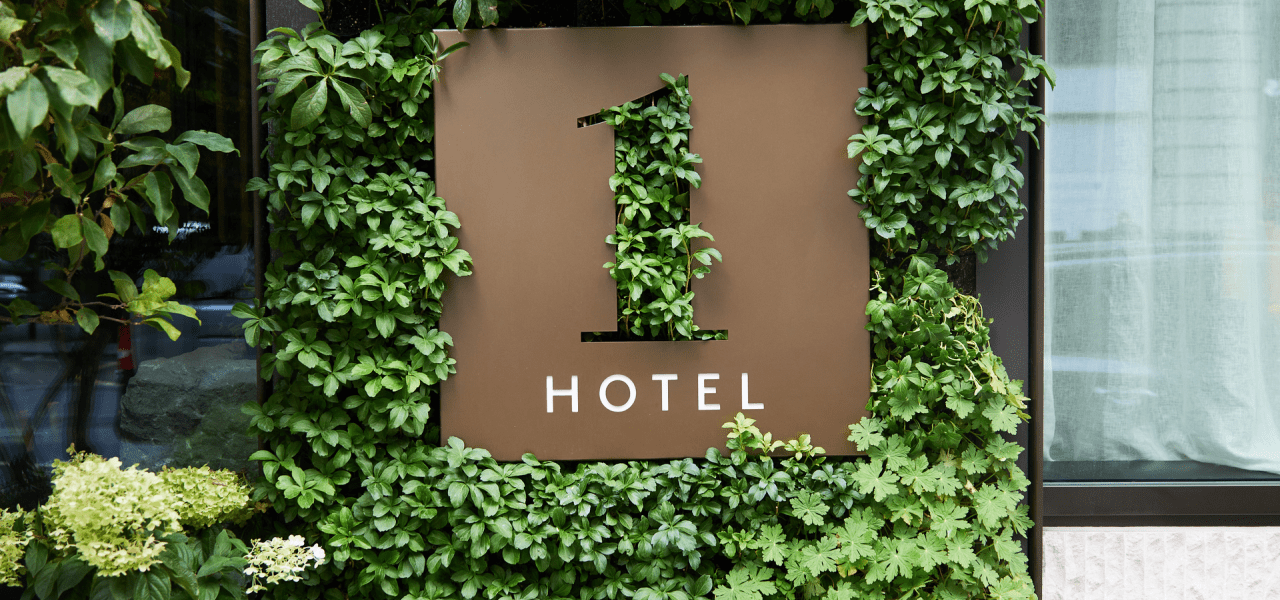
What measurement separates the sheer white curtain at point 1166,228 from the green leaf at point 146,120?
2.81m

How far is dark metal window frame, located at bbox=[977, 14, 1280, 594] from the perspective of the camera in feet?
8.07

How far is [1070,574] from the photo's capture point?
2564 mm

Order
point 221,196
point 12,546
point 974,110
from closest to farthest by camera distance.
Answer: point 12,546
point 974,110
point 221,196

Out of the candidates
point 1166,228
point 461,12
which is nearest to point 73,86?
point 461,12

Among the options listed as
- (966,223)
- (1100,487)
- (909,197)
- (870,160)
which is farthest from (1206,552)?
(870,160)

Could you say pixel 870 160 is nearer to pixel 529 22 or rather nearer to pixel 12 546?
pixel 529 22

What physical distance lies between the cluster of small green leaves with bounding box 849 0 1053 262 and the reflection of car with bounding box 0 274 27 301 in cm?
272

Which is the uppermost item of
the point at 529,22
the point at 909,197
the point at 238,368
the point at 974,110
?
the point at 529,22

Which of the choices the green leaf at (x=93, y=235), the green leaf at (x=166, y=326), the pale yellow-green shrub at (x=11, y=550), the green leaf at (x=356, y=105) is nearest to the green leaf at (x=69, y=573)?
the pale yellow-green shrub at (x=11, y=550)

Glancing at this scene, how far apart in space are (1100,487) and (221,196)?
3.23 meters

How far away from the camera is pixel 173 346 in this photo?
2.41 meters

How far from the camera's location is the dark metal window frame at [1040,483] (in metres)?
2.46

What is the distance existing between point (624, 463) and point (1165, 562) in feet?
6.46

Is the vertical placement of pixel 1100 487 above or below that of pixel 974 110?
below
